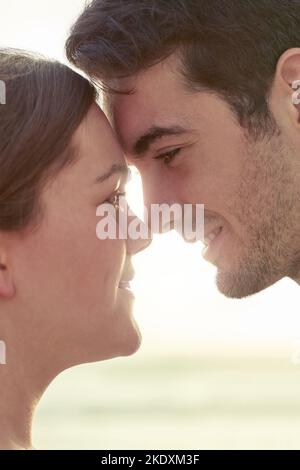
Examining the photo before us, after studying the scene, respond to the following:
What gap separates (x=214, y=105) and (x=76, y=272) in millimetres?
1275

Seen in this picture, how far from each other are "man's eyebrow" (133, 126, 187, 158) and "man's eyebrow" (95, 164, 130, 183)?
0.49 metres

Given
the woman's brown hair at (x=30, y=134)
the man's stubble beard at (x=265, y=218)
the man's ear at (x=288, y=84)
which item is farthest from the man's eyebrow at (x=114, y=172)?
the man's ear at (x=288, y=84)

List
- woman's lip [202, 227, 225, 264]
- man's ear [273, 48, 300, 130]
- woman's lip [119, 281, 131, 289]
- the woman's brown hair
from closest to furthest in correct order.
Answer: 1. the woman's brown hair
2. woman's lip [119, 281, 131, 289]
3. man's ear [273, 48, 300, 130]
4. woman's lip [202, 227, 225, 264]

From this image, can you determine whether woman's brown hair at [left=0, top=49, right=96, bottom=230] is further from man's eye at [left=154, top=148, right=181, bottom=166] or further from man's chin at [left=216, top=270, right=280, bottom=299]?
man's chin at [left=216, top=270, right=280, bottom=299]

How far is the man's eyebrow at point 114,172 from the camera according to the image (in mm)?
3664

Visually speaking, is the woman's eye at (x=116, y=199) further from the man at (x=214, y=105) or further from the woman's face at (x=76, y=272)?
the man at (x=214, y=105)

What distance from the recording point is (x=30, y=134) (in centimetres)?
350

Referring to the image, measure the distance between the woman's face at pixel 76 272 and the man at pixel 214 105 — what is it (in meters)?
0.68

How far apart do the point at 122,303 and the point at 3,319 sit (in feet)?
1.52

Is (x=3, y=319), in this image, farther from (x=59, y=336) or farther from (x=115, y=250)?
(x=115, y=250)

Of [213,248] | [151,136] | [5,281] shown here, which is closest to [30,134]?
[5,281]

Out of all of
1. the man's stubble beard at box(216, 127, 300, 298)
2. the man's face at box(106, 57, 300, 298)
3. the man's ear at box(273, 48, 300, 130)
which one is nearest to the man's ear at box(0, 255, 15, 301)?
the man's face at box(106, 57, 300, 298)

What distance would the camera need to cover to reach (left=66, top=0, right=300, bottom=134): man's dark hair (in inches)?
173
